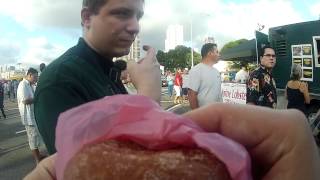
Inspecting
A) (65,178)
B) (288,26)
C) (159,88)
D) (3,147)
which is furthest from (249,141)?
(288,26)

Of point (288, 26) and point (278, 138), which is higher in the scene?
point (288, 26)

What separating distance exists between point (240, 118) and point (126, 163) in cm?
19

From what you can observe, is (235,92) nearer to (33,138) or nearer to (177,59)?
(33,138)

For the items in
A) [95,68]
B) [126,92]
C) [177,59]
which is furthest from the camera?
[177,59]

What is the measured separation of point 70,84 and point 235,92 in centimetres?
906

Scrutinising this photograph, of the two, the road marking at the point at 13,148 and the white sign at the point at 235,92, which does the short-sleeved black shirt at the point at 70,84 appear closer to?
the white sign at the point at 235,92

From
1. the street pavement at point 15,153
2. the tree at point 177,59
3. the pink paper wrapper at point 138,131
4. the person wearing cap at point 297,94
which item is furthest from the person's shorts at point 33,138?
the tree at point 177,59

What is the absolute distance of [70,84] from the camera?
5.16 feet

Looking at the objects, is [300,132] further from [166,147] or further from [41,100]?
[41,100]

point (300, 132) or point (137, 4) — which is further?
point (137, 4)

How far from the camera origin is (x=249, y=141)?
0.74 metres

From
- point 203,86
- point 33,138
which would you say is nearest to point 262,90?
point 203,86

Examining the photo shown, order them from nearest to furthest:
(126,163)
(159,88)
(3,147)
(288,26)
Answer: (126,163), (159,88), (3,147), (288,26)

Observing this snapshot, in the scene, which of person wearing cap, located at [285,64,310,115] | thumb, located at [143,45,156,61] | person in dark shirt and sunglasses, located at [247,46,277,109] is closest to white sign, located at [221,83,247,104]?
person wearing cap, located at [285,64,310,115]
